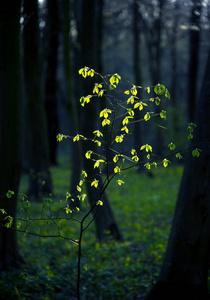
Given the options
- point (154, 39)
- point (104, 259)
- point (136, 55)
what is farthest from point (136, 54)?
point (104, 259)

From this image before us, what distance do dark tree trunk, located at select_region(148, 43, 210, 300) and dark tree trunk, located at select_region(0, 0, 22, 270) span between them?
8.00 feet

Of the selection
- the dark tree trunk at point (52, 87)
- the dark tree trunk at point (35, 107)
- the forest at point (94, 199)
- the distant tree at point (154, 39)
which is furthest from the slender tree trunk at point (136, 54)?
the dark tree trunk at point (35, 107)

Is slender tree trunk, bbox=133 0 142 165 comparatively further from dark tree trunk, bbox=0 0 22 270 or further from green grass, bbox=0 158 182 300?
dark tree trunk, bbox=0 0 22 270

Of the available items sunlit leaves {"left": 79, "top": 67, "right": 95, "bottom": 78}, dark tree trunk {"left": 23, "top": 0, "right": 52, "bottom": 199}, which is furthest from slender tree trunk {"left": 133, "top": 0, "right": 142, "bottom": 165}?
sunlit leaves {"left": 79, "top": 67, "right": 95, "bottom": 78}

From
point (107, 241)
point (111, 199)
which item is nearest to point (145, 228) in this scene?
point (107, 241)

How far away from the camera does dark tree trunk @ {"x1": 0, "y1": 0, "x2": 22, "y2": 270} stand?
516 centimetres

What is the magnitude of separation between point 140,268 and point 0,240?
2.53 metres

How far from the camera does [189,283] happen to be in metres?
4.87

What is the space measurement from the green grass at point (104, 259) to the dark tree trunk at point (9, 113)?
0.63m

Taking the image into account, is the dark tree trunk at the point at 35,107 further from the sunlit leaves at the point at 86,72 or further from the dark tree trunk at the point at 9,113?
the sunlit leaves at the point at 86,72

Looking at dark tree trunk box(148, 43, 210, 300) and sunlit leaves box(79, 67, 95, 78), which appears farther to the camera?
dark tree trunk box(148, 43, 210, 300)

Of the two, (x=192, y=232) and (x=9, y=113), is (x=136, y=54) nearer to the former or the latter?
(x=9, y=113)

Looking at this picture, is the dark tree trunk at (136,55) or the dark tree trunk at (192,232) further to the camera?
the dark tree trunk at (136,55)

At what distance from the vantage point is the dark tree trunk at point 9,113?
5.16 metres
